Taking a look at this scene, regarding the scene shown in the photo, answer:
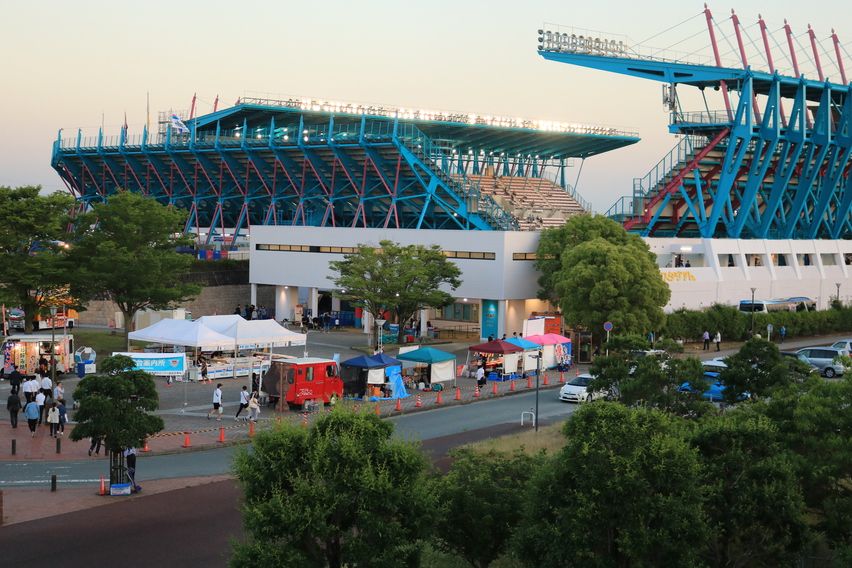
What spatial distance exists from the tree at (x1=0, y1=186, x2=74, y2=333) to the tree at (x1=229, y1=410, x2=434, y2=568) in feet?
114

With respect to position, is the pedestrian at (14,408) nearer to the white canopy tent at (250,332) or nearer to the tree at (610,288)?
the white canopy tent at (250,332)

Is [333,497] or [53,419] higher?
[333,497]

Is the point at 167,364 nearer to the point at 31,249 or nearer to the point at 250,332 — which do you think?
the point at 250,332

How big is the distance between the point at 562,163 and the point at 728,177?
27236 mm

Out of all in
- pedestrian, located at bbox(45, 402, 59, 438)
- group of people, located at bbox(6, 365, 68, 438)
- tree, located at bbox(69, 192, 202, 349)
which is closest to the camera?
pedestrian, located at bbox(45, 402, 59, 438)

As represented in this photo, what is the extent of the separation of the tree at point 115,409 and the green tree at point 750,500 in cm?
1272

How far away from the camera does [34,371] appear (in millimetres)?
38656

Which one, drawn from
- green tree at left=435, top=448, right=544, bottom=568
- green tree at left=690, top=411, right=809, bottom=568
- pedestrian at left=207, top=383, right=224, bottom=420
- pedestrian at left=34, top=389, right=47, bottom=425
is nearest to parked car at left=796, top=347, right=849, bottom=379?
pedestrian at left=207, top=383, right=224, bottom=420

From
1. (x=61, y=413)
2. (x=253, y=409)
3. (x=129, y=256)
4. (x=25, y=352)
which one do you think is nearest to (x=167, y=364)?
(x=25, y=352)

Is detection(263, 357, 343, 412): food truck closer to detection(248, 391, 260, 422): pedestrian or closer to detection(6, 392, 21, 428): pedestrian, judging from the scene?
detection(248, 391, 260, 422): pedestrian

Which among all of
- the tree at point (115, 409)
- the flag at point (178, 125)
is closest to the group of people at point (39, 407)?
the tree at point (115, 409)

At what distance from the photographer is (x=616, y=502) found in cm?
1357

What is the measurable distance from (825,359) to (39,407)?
3374cm

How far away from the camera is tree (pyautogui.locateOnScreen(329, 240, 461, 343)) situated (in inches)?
2000
